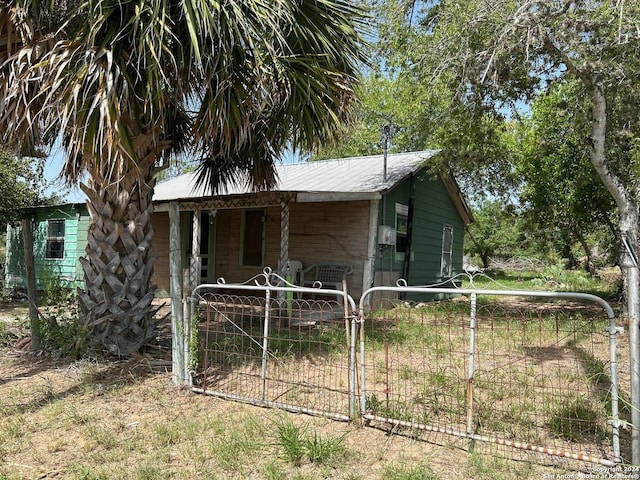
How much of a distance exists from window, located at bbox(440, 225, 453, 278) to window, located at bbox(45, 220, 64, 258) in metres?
12.0

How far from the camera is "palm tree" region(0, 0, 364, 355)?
4.52 m

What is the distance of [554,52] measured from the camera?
7.22 m

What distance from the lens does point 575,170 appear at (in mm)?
12367

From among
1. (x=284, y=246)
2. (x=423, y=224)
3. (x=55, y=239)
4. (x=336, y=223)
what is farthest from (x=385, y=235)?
(x=55, y=239)

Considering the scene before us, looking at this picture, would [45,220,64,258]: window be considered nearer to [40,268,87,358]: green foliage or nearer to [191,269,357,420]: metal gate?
[40,268,87,358]: green foliage

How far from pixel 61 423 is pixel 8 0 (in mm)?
4174

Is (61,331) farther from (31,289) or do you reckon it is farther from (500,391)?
(500,391)

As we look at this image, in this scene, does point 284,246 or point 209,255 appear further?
point 209,255

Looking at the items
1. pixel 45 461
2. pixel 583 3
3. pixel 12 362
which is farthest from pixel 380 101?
pixel 45 461

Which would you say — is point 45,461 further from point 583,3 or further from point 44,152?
point 583,3

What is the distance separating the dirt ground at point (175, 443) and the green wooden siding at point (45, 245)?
10022 mm

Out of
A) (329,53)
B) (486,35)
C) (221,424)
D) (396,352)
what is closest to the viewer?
(221,424)

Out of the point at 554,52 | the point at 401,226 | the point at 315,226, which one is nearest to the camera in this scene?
the point at 554,52

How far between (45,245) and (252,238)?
23.9 ft
